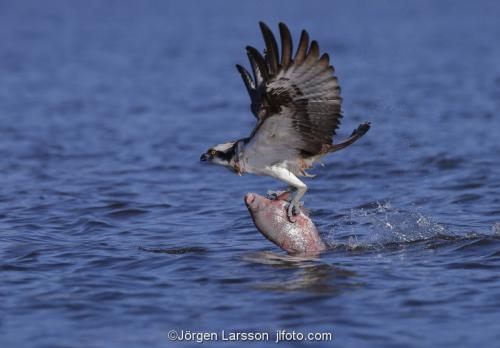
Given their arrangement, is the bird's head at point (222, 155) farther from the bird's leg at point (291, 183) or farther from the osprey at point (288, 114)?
the bird's leg at point (291, 183)

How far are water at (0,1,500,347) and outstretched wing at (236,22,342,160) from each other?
98cm

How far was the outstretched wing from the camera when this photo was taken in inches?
284

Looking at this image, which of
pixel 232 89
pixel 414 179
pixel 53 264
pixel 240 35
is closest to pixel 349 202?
pixel 414 179

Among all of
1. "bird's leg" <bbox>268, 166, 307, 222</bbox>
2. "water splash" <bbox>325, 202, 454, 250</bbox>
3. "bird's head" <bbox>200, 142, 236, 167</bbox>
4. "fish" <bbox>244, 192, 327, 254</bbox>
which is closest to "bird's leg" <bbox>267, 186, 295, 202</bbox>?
"fish" <bbox>244, 192, 327, 254</bbox>

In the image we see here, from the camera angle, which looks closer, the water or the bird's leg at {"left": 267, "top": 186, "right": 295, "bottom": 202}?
the water

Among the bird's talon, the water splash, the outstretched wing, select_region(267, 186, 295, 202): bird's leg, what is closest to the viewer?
the outstretched wing

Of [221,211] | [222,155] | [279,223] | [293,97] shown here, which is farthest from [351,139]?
[221,211]

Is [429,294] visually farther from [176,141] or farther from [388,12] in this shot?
[388,12]

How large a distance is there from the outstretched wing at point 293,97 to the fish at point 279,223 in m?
0.41

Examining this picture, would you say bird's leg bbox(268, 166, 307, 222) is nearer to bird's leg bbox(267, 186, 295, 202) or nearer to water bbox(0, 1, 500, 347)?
bird's leg bbox(267, 186, 295, 202)

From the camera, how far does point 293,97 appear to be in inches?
293

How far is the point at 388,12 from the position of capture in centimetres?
3953

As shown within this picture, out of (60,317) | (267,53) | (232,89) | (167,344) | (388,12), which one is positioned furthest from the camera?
(388,12)

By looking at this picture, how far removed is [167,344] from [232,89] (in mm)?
14906
